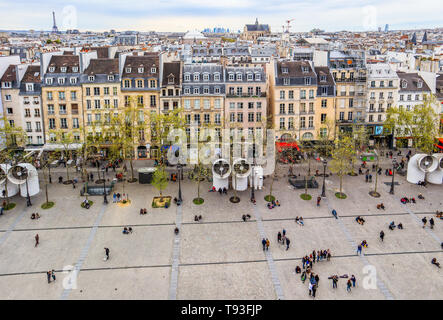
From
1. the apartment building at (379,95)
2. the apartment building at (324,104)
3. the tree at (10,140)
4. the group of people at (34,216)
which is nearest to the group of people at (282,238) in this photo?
the group of people at (34,216)

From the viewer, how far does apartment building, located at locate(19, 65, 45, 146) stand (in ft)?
239

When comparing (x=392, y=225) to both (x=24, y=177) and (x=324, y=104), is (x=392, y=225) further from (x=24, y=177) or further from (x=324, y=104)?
(x=24, y=177)

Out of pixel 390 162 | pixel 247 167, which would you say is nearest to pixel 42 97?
pixel 247 167

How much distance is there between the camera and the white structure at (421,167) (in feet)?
201

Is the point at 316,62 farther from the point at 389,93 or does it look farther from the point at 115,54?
the point at 115,54

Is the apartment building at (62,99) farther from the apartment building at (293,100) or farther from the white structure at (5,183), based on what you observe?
the apartment building at (293,100)

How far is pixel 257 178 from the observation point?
59625mm

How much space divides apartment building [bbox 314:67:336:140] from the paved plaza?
19282 millimetres

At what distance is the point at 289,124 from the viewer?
7600 centimetres

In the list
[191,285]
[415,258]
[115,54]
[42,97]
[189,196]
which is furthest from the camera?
[115,54]

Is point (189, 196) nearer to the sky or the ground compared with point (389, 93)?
nearer to the ground

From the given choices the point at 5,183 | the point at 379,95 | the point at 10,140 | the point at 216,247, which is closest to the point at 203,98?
the point at 10,140

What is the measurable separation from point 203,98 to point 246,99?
25.9 feet

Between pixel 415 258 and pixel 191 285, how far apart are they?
2347 centimetres
